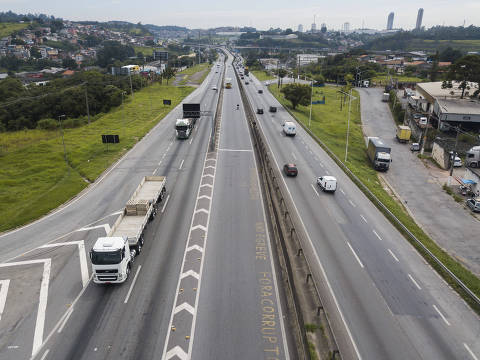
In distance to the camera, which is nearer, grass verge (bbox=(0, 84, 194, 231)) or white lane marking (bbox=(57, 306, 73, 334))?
white lane marking (bbox=(57, 306, 73, 334))

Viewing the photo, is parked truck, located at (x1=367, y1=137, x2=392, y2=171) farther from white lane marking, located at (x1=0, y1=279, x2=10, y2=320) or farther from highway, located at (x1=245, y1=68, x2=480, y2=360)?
white lane marking, located at (x1=0, y1=279, x2=10, y2=320)

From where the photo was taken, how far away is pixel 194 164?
56.3 meters

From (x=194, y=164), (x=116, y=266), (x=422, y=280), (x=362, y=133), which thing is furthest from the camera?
(x=362, y=133)

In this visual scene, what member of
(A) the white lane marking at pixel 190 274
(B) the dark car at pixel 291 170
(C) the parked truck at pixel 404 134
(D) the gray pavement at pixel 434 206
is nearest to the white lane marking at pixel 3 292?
(A) the white lane marking at pixel 190 274

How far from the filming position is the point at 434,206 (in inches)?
2018

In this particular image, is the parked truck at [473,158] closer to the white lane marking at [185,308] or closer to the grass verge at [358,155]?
the grass verge at [358,155]

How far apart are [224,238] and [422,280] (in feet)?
57.9

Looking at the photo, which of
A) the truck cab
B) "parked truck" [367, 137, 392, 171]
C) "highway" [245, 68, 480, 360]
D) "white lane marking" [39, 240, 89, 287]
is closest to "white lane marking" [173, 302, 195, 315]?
the truck cab

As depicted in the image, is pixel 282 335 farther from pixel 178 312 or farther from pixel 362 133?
pixel 362 133

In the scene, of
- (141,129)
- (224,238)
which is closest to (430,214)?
(224,238)

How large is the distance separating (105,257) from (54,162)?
40211 mm

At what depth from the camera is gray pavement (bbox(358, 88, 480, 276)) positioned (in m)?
40.2

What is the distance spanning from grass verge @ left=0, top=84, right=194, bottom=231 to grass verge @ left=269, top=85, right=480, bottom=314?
39457 millimetres

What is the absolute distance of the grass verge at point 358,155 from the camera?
1213 inches
